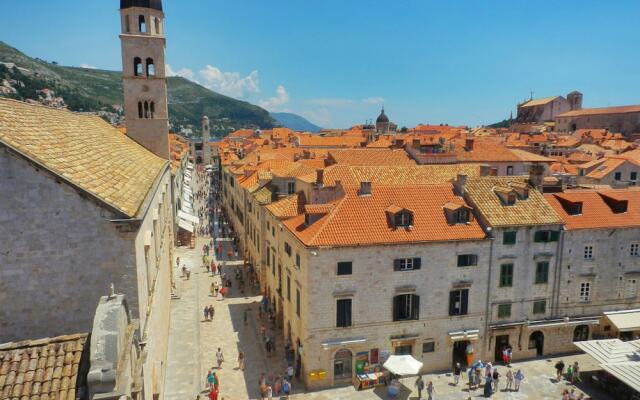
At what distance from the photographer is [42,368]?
31.3 feet

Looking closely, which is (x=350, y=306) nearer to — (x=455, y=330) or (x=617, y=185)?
(x=455, y=330)

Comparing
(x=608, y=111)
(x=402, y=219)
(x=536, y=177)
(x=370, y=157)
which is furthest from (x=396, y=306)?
(x=608, y=111)

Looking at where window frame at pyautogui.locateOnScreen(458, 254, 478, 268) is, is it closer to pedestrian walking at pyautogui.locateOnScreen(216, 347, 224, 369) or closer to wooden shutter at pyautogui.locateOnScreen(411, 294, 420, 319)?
wooden shutter at pyautogui.locateOnScreen(411, 294, 420, 319)

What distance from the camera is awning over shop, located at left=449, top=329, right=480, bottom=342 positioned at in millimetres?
25172

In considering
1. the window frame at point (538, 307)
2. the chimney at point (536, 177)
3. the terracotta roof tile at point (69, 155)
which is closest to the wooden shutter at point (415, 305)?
the window frame at point (538, 307)

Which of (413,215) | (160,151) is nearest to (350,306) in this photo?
(413,215)

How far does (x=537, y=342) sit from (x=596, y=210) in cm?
912

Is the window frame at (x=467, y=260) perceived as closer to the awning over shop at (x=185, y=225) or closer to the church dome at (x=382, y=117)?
the awning over shop at (x=185, y=225)

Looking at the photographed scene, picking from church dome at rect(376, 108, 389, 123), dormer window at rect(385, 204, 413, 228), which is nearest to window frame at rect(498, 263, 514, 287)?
dormer window at rect(385, 204, 413, 228)

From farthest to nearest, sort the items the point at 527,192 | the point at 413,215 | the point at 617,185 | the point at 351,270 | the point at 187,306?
1. the point at 617,185
2. the point at 187,306
3. the point at 527,192
4. the point at 413,215
5. the point at 351,270

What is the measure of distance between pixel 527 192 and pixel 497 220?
3780 mm

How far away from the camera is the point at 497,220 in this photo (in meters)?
25.4

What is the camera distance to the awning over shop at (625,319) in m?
26.2

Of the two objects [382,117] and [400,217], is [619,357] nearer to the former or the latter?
[400,217]
